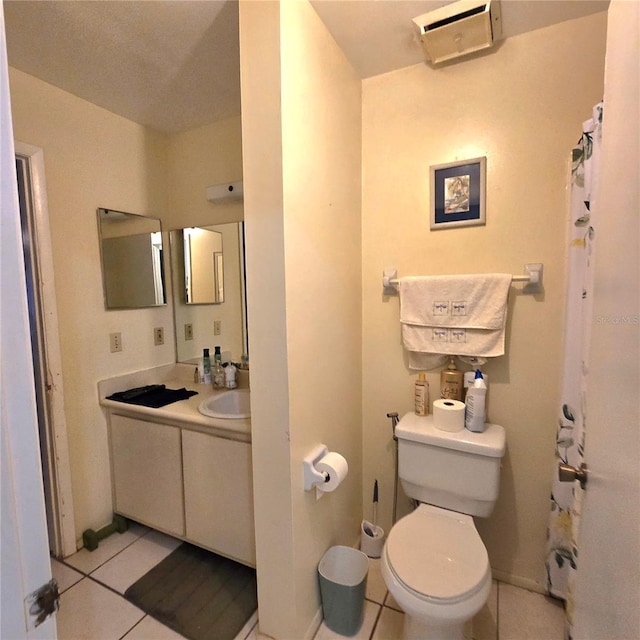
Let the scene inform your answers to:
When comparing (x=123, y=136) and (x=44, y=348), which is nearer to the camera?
(x=44, y=348)

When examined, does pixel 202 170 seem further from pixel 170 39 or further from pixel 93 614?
pixel 93 614

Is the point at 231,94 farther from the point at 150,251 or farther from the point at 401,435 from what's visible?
the point at 401,435

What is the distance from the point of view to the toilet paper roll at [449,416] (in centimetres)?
143

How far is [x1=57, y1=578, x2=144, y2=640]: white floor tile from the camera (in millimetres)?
1339

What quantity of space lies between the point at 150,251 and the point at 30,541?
1.97m

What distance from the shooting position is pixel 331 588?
133 centimetres

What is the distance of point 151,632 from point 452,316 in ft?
5.87

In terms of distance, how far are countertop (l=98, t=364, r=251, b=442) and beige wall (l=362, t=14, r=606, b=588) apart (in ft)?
2.59

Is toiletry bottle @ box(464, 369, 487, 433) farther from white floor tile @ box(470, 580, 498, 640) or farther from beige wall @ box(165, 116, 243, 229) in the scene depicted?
beige wall @ box(165, 116, 243, 229)

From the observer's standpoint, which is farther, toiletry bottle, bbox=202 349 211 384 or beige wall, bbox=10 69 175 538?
toiletry bottle, bbox=202 349 211 384

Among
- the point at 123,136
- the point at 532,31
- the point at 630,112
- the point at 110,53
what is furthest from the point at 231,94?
the point at 630,112

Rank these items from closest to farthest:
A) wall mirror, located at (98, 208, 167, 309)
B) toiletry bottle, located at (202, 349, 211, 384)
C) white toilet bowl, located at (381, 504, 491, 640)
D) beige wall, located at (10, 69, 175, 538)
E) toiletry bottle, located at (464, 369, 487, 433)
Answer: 1. white toilet bowl, located at (381, 504, 491, 640)
2. toiletry bottle, located at (464, 369, 487, 433)
3. beige wall, located at (10, 69, 175, 538)
4. wall mirror, located at (98, 208, 167, 309)
5. toiletry bottle, located at (202, 349, 211, 384)

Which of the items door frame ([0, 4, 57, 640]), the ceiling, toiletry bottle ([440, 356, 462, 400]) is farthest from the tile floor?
the ceiling

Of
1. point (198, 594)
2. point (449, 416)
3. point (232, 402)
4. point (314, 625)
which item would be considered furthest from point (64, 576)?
point (449, 416)
